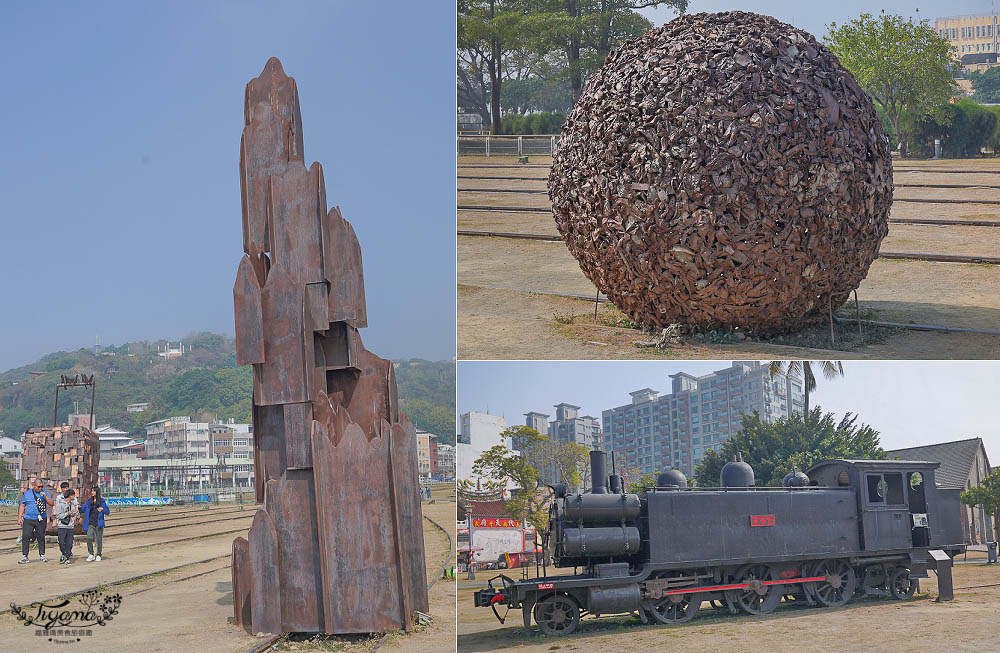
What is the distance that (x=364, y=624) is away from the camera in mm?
7480

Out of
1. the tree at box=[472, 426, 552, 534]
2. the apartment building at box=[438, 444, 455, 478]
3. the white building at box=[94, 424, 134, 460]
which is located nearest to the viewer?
the tree at box=[472, 426, 552, 534]

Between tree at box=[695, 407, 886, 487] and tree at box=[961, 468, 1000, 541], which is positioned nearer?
tree at box=[961, 468, 1000, 541]

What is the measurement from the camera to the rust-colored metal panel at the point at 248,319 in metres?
7.81

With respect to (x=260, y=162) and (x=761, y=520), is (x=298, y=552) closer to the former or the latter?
(x=260, y=162)

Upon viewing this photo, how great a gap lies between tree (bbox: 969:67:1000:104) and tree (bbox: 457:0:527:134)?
32815 mm

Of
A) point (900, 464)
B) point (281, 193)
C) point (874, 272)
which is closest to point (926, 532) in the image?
point (900, 464)

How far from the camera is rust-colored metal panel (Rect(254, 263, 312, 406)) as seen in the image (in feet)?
25.6

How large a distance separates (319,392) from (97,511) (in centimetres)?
930

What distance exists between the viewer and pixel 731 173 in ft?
30.3

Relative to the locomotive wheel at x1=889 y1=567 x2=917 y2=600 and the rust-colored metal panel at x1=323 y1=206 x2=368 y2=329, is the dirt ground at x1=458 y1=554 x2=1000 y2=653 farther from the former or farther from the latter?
the rust-colored metal panel at x1=323 y1=206 x2=368 y2=329

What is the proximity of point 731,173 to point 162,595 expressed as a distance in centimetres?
879

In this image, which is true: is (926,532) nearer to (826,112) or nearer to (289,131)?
(826,112)

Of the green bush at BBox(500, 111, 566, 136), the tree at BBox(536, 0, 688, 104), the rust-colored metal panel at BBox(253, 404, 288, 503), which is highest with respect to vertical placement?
the tree at BBox(536, 0, 688, 104)

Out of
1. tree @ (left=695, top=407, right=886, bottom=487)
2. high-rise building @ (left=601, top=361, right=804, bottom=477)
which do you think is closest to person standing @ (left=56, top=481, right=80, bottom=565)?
tree @ (left=695, top=407, right=886, bottom=487)
